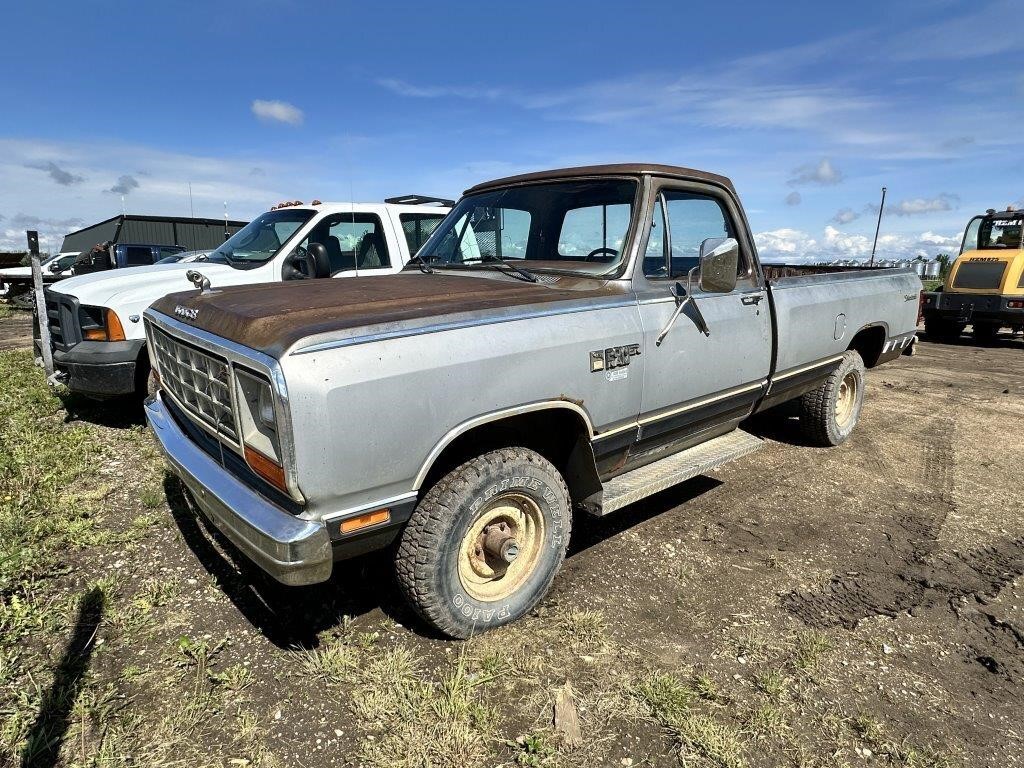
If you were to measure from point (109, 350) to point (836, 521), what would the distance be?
5439 millimetres

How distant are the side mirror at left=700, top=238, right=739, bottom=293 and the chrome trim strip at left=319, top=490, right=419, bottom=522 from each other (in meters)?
1.87

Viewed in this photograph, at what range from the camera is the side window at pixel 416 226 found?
648cm

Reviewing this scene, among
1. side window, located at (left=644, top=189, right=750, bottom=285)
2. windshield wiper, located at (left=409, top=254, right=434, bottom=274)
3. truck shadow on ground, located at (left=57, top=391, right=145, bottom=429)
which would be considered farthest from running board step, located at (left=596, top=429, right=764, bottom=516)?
truck shadow on ground, located at (left=57, top=391, right=145, bottom=429)

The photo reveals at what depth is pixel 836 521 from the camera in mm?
4102

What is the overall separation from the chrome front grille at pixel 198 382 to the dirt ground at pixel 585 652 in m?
0.85

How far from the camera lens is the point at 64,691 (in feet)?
8.00

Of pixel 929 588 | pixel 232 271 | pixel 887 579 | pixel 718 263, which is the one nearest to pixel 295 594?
pixel 718 263

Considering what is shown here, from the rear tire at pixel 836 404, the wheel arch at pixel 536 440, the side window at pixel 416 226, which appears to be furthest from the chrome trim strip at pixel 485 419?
the side window at pixel 416 226

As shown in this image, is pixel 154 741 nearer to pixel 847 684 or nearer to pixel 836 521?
pixel 847 684

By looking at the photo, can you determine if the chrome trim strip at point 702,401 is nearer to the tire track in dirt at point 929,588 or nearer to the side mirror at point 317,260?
the tire track in dirt at point 929,588

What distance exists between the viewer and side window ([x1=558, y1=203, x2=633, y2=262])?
336 cm

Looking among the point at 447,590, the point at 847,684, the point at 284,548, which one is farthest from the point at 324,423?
the point at 847,684

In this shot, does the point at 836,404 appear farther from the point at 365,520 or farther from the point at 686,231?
the point at 365,520

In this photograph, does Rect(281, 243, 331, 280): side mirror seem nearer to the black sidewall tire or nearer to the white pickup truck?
the white pickup truck
